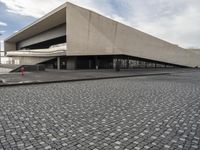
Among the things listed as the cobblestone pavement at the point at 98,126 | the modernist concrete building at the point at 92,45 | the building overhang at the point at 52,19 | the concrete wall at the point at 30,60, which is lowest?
the cobblestone pavement at the point at 98,126

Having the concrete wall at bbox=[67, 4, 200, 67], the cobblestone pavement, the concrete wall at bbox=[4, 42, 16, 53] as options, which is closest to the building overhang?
the concrete wall at bbox=[67, 4, 200, 67]

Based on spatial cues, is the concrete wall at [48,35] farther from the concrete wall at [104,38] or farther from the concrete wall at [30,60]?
the concrete wall at [104,38]

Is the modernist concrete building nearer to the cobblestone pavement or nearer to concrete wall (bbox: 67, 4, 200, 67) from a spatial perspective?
concrete wall (bbox: 67, 4, 200, 67)

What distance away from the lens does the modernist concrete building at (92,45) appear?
1170 inches

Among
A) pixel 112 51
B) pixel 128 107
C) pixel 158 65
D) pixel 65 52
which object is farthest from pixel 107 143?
pixel 158 65

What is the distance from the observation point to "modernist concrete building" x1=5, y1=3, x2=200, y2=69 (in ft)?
97.5

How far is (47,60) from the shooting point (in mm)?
38844

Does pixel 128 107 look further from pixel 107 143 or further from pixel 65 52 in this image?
pixel 65 52

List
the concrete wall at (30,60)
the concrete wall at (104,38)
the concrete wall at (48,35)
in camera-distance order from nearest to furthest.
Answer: the concrete wall at (104,38), the concrete wall at (48,35), the concrete wall at (30,60)

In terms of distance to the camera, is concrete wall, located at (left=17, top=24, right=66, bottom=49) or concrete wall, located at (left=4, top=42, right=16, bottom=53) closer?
concrete wall, located at (left=17, top=24, right=66, bottom=49)

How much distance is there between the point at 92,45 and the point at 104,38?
2.78 metres

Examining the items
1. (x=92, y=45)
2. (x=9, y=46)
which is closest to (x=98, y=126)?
(x=92, y=45)

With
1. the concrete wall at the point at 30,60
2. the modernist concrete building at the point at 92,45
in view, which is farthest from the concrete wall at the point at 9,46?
the modernist concrete building at the point at 92,45

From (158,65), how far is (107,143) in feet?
155
